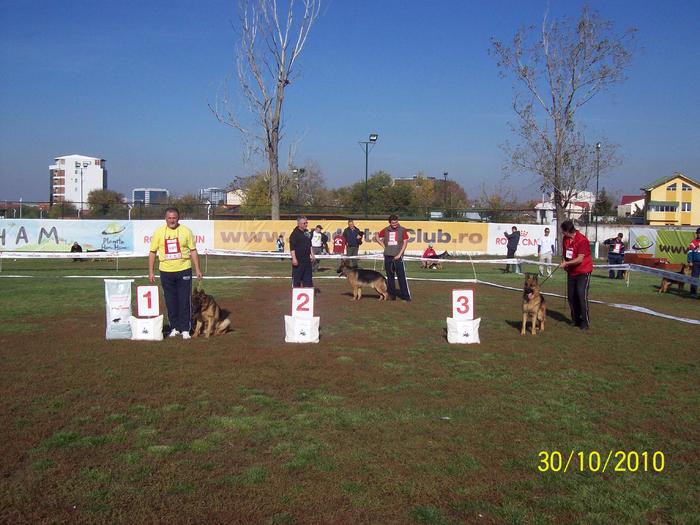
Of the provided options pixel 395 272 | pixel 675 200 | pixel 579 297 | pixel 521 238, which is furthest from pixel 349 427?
pixel 675 200

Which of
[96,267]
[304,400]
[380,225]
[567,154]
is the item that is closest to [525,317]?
[304,400]

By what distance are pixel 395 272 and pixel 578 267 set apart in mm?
4748

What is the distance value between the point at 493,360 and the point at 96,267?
1943cm

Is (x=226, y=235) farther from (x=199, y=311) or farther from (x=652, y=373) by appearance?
(x=652, y=373)

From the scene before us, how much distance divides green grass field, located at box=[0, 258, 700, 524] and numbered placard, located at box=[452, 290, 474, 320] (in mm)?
480

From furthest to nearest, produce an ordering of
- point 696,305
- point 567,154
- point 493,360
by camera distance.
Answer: point 567,154, point 696,305, point 493,360

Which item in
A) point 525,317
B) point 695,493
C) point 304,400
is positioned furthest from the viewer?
point 525,317

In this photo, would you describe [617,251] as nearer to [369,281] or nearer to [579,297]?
[369,281]

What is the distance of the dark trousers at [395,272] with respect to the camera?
1334 centimetres

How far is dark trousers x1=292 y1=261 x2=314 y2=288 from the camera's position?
12203mm

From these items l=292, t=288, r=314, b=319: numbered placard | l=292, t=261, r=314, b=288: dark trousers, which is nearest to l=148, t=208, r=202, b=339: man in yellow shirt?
l=292, t=288, r=314, b=319: numbered placard

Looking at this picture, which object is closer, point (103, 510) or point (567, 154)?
point (103, 510)

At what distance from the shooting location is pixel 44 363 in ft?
24.3

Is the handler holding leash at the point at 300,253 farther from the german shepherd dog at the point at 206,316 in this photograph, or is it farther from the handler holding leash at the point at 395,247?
the german shepherd dog at the point at 206,316
